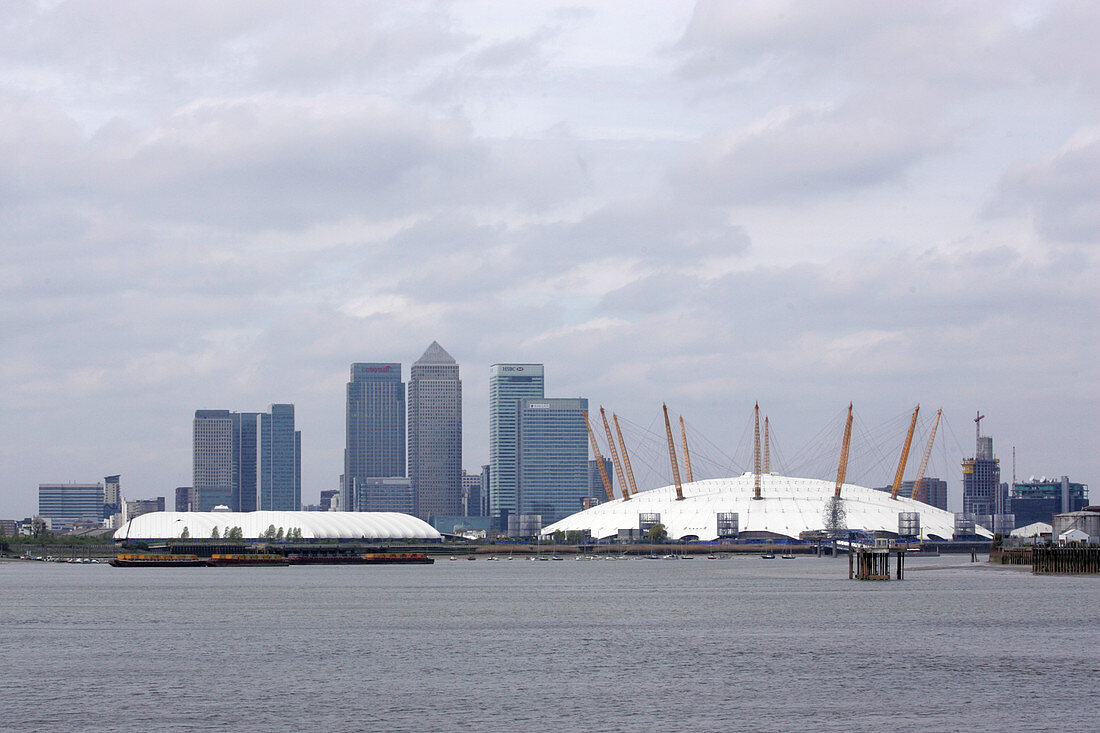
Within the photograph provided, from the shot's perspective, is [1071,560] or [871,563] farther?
[1071,560]

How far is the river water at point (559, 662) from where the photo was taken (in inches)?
2047

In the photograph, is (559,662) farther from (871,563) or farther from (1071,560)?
(1071,560)

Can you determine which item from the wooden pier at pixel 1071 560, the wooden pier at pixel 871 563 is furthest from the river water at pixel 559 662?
the wooden pier at pixel 1071 560

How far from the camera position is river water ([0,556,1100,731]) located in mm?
52000

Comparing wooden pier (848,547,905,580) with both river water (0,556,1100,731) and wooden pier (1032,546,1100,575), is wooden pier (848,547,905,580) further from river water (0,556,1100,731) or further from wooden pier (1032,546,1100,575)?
river water (0,556,1100,731)

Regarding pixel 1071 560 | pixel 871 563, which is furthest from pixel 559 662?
pixel 1071 560

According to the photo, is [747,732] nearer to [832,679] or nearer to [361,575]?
[832,679]

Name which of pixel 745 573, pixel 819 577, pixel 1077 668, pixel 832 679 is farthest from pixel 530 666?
pixel 745 573

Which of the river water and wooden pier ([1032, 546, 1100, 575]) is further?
wooden pier ([1032, 546, 1100, 575])

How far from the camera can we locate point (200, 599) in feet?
400

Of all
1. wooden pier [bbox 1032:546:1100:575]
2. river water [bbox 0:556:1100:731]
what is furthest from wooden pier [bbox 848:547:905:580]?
river water [bbox 0:556:1100:731]

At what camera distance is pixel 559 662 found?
67.9 metres

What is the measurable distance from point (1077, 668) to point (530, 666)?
80.1 ft

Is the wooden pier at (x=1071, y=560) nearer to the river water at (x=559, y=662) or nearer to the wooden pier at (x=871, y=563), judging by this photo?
the wooden pier at (x=871, y=563)
